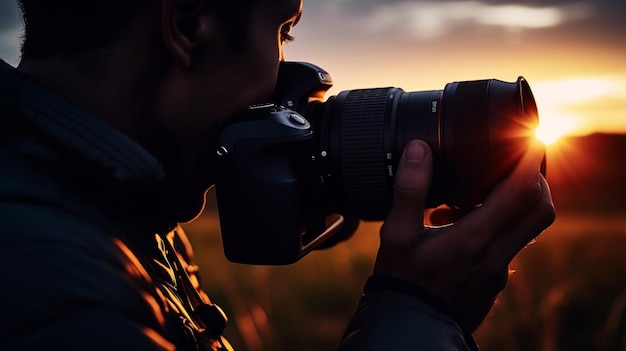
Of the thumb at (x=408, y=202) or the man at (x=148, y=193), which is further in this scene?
the thumb at (x=408, y=202)

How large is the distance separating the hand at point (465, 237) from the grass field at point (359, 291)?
2.60 feet

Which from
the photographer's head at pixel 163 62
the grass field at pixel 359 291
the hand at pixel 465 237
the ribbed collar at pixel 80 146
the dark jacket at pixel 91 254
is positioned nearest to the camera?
the dark jacket at pixel 91 254

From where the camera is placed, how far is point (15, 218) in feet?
2.54

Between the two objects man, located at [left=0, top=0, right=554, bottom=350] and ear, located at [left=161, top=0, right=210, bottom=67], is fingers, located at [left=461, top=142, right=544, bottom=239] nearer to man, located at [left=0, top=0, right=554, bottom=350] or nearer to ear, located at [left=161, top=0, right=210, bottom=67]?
man, located at [left=0, top=0, right=554, bottom=350]

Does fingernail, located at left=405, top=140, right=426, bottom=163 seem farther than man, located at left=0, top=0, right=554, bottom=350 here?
Yes

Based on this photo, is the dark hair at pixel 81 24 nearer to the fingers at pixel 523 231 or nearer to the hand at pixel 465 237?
the hand at pixel 465 237

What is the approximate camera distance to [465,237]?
126 cm

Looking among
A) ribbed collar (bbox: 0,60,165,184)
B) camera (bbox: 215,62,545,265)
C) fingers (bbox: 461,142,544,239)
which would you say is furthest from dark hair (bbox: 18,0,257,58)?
fingers (bbox: 461,142,544,239)

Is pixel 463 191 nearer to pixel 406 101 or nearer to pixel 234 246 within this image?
pixel 406 101

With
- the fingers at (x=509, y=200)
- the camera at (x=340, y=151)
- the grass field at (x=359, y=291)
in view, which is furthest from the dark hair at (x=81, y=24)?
the grass field at (x=359, y=291)

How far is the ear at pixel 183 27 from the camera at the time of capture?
104 centimetres

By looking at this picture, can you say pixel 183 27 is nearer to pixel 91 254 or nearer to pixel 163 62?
pixel 163 62

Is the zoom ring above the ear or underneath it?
underneath

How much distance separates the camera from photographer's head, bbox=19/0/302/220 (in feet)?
3.32
